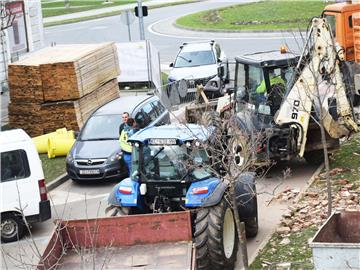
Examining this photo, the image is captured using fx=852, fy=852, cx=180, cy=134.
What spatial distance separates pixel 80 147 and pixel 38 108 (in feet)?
13.4

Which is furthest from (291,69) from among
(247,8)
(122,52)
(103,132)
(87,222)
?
(247,8)

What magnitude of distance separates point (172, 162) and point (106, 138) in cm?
719

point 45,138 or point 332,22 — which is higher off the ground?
Result: point 332,22

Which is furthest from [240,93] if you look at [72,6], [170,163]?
[72,6]

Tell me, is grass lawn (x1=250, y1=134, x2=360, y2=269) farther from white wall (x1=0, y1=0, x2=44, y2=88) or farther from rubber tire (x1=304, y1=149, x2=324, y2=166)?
white wall (x1=0, y1=0, x2=44, y2=88)

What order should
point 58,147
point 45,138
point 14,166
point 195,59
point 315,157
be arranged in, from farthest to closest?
point 195,59 < point 45,138 < point 58,147 < point 315,157 < point 14,166

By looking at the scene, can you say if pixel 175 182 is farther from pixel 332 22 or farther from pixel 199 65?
pixel 199 65

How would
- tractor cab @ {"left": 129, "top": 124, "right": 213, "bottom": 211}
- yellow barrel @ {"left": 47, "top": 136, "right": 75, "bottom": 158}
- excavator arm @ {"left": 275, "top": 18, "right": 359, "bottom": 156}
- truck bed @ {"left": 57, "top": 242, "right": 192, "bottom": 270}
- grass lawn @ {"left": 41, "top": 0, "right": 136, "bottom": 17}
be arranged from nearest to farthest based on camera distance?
truck bed @ {"left": 57, "top": 242, "right": 192, "bottom": 270}, tractor cab @ {"left": 129, "top": 124, "right": 213, "bottom": 211}, excavator arm @ {"left": 275, "top": 18, "right": 359, "bottom": 156}, yellow barrel @ {"left": 47, "top": 136, "right": 75, "bottom": 158}, grass lawn @ {"left": 41, "top": 0, "right": 136, "bottom": 17}

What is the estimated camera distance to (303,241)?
1368 cm

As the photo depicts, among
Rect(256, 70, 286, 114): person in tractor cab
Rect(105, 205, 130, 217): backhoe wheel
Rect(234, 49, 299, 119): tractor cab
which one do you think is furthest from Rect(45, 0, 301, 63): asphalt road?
Rect(105, 205, 130, 217): backhoe wheel

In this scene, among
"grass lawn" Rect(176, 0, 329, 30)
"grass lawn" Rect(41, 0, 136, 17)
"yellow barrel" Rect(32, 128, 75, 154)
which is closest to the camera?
"yellow barrel" Rect(32, 128, 75, 154)

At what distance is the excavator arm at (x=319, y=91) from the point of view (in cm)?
1738

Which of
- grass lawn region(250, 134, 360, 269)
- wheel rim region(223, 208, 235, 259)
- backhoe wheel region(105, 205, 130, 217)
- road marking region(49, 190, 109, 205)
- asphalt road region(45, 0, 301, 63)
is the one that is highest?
backhoe wheel region(105, 205, 130, 217)

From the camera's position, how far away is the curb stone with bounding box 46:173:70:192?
19.5 m
